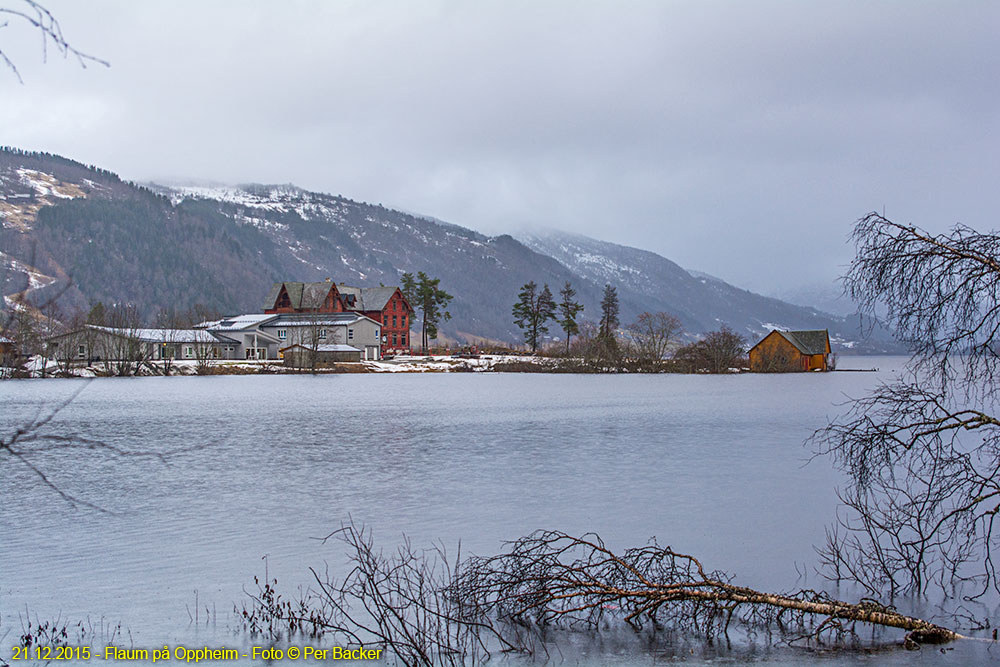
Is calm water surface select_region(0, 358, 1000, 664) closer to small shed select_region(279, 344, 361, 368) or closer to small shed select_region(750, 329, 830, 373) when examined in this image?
small shed select_region(279, 344, 361, 368)

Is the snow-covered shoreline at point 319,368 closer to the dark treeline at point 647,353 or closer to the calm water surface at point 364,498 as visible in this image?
the dark treeline at point 647,353

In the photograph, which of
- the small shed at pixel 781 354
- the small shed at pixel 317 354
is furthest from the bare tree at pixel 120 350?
the small shed at pixel 781 354

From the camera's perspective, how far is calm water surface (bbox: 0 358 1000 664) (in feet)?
46.7

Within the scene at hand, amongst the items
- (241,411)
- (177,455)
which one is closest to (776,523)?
(177,455)

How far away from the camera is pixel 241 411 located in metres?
48.3

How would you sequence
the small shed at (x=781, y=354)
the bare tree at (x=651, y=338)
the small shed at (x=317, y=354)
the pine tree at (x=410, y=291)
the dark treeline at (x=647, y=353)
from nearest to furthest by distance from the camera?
the small shed at (x=317, y=354) < the dark treeline at (x=647, y=353) < the bare tree at (x=651, y=338) < the small shed at (x=781, y=354) < the pine tree at (x=410, y=291)

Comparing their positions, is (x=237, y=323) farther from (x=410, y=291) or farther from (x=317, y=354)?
(x=410, y=291)

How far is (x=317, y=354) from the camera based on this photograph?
100500mm

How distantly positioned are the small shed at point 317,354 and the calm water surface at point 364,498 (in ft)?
168

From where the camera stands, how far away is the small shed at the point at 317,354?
3878 inches

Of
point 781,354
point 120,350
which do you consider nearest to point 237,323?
point 120,350

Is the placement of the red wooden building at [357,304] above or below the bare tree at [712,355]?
above

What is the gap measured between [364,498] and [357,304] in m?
103

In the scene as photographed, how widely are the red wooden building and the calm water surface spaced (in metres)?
71.5
